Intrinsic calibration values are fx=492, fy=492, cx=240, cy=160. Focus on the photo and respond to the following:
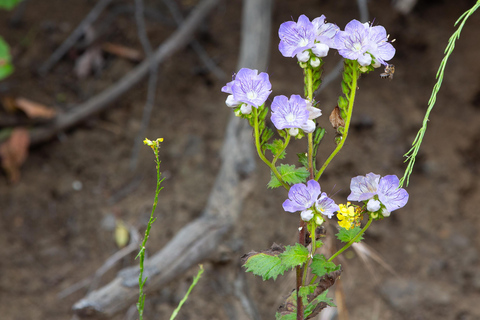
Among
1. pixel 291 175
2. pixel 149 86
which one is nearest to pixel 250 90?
pixel 291 175

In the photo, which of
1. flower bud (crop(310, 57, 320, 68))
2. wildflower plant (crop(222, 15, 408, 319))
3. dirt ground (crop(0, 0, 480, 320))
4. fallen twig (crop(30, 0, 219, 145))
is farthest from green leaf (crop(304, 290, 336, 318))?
fallen twig (crop(30, 0, 219, 145))

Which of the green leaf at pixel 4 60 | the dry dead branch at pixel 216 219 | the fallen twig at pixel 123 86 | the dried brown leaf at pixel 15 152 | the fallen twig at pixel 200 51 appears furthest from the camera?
the fallen twig at pixel 200 51

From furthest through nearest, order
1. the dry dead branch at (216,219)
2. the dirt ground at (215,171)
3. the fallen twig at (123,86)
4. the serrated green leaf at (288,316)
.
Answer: the fallen twig at (123,86), the dirt ground at (215,171), the dry dead branch at (216,219), the serrated green leaf at (288,316)

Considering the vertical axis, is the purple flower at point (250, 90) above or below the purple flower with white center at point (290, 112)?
above

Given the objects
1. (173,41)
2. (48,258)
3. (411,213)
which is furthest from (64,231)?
(411,213)

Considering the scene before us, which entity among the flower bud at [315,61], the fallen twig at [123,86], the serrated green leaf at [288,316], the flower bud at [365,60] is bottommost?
the serrated green leaf at [288,316]

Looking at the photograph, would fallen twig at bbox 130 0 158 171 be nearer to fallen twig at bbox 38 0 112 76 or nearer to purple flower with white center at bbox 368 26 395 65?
fallen twig at bbox 38 0 112 76

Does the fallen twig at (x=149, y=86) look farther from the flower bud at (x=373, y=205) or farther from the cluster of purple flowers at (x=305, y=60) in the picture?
the flower bud at (x=373, y=205)

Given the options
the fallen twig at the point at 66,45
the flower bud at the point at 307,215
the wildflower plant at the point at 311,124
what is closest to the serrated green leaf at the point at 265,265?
the wildflower plant at the point at 311,124

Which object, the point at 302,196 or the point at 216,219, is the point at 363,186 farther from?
the point at 216,219
